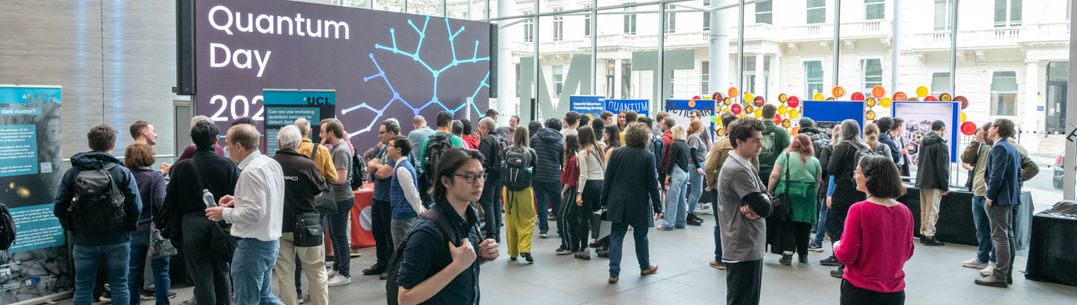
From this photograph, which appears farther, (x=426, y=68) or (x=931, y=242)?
(x=426, y=68)

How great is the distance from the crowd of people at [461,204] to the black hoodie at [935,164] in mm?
14

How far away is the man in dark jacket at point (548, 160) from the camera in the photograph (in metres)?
8.15

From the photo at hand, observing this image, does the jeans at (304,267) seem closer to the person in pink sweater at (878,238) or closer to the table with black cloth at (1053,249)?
the person in pink sweater at (878,238)

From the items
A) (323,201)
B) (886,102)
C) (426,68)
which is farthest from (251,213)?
(886,102)

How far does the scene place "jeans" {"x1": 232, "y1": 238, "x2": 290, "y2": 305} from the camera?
4559mm

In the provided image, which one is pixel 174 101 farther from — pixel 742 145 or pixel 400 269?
pixel 400 269

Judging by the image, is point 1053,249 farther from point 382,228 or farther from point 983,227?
point 382,228

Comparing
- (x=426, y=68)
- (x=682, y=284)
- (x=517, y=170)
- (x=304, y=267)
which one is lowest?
(x=682, y=284)

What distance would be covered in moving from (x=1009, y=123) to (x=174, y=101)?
712 centimetres

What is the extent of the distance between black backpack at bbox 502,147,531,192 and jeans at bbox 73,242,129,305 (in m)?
3.18

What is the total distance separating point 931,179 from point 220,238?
22.2 feet

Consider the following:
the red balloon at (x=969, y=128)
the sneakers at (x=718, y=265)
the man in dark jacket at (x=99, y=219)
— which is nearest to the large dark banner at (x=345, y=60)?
the man in dark jacket at (x=99, y=219)

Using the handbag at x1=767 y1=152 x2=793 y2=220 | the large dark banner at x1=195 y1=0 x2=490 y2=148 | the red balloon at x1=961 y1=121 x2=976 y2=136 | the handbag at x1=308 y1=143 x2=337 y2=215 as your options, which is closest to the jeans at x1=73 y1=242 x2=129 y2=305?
the handbag at x1=308 y1=143 x2=337 y2=215

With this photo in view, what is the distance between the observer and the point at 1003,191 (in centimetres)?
654
